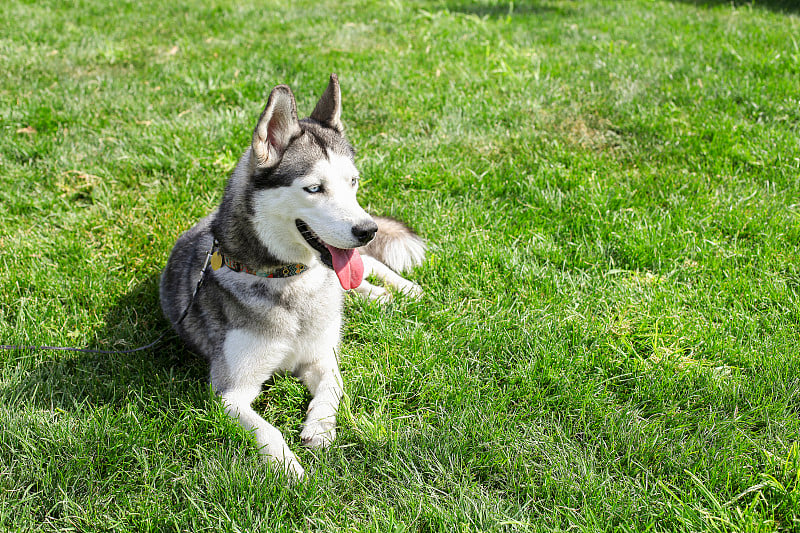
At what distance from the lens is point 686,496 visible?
223 centimetres

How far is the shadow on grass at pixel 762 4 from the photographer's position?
8941 mm

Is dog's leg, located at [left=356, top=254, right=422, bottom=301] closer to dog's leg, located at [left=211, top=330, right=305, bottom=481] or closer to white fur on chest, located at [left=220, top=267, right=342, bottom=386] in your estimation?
white fur on chest, located at [left=220, top=267, right=342, bottom=386]

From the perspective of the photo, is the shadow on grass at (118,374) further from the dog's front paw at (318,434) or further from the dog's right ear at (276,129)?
the dog's right ear at (276,129)

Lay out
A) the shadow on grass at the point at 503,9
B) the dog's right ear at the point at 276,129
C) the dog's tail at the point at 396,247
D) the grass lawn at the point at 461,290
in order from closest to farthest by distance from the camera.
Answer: the grass lawn at the point at 461,290 < the dog's right ear at the point at 276,129 < the dog's tail at the point at 396,247 < the shadow on grass at the point at 503,9

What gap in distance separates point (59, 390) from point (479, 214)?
2919 millimetres

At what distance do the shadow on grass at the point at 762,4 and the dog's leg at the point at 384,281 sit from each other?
8530mm

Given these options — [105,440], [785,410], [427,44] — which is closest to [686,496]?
[785,410]

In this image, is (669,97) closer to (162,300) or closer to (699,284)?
(699,284)

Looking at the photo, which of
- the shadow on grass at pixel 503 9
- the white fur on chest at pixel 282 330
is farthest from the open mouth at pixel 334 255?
the shadow on grass at pixel 503 9

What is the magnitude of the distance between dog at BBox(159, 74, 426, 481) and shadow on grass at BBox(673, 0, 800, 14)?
9.17m

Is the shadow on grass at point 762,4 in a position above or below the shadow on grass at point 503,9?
above

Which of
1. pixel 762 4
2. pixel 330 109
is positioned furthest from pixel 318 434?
pixel 762 4

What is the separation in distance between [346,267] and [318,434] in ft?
2.57

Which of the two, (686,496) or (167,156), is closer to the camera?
(686,496)
